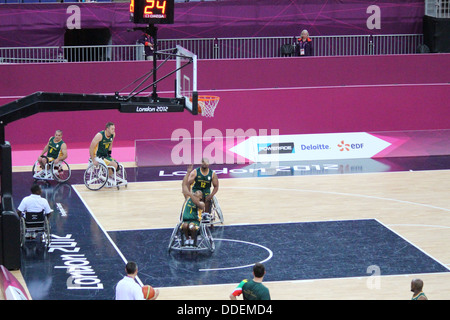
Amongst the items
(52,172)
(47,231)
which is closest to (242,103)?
(52,172)

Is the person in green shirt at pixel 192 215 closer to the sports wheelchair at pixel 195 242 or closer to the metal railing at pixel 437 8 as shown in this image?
the sports wheelchair at pixel 195 242

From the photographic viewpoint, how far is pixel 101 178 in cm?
2209

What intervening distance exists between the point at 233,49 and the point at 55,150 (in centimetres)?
1037

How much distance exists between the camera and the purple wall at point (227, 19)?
29.4m

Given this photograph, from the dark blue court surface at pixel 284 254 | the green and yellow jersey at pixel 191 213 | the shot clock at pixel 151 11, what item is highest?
the shot clock at pixel 151 11

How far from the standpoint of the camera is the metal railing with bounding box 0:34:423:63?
1167 inches

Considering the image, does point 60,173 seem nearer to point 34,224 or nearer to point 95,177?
point 95,177

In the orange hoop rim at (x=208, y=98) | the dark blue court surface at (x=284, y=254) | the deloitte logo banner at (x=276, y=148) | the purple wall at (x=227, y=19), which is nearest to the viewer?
the dark blue court surface at (x=284, y=254)

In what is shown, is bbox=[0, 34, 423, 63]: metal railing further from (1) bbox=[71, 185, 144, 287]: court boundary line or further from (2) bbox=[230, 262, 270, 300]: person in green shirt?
(2) bbox=[230, 262, 270, 300]: person in green shirt

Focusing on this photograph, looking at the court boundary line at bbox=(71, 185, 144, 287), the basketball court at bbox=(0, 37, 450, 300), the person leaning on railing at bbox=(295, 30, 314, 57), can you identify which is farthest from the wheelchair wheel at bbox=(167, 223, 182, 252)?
the person leaning on railing at bbox=(295, 30, 314, 57)

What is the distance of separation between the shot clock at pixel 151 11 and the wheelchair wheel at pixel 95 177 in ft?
24.7

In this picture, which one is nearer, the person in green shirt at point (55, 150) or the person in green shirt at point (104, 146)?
the person in green shirt at point (104, 146)

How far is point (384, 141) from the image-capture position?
2627 cm

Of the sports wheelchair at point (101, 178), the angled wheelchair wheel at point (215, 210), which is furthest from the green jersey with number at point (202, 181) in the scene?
the sports wheelchair at point (101, 178)
